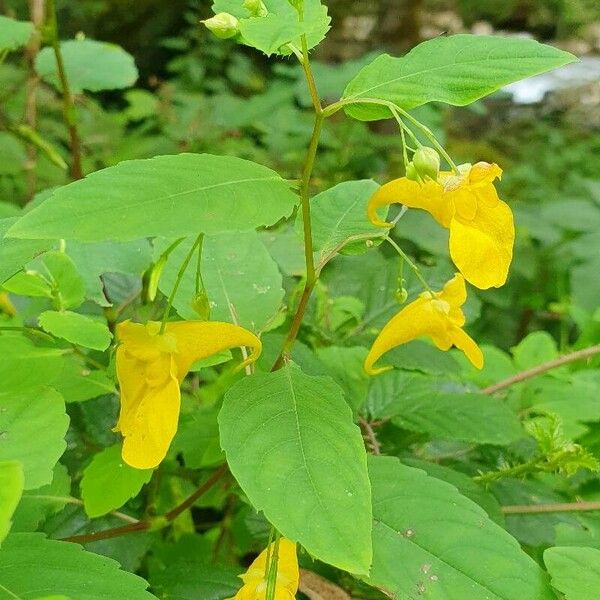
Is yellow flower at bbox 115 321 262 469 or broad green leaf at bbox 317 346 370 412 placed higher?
yellow flower at bbox 115 321 262 469

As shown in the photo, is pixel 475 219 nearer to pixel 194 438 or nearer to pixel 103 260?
pixel 194 438

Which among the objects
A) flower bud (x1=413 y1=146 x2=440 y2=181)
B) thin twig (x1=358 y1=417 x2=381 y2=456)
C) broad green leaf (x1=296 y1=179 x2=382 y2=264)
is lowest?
thin twig (x1=358 y1=417 x2=381 y2=456)

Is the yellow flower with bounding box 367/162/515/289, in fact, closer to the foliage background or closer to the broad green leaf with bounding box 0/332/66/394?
the foliage background

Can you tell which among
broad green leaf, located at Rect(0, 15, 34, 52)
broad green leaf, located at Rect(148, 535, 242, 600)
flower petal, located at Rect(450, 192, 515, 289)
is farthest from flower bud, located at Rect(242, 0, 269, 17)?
broad green leaf, located at Rect(0, 15, 34, 52)

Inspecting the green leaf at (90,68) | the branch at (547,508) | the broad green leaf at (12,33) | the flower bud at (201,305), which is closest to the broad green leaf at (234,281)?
the flower bud at (201,305)

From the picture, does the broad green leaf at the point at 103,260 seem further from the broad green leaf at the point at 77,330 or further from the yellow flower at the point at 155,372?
the yellow flower at the point at 155,372

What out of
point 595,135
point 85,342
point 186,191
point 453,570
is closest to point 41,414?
→ point 85,342
